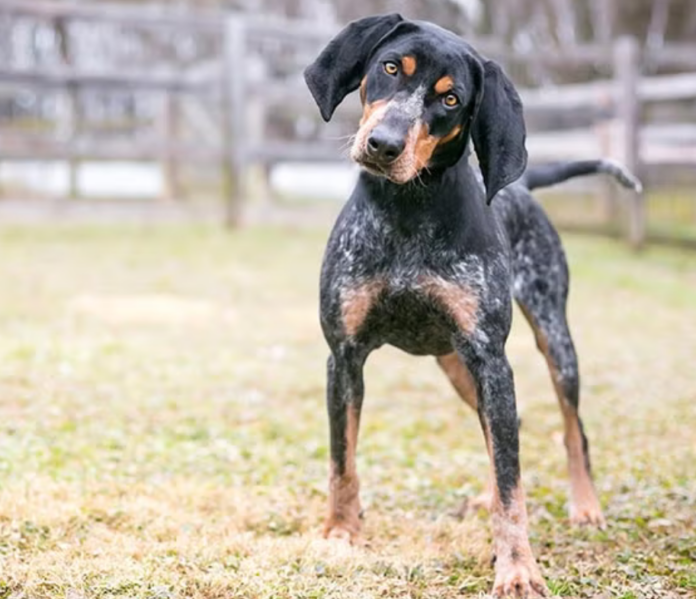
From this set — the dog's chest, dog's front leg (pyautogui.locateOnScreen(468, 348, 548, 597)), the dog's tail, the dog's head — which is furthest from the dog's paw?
the dog's tail

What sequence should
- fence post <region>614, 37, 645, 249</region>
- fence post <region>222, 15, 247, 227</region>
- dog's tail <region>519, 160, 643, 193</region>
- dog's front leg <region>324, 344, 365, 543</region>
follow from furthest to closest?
fence post <region>222, 15, 247, 227</region> → fence post <region>614, 37, 645, 249</region> → dog's tail <region>519, 160, 643, 193</region> → dog's front leg <region>324, 344, 365, 543</region>

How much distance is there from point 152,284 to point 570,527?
6.01m

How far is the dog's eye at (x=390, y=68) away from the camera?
338 centimetres

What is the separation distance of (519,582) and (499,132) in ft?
4.38

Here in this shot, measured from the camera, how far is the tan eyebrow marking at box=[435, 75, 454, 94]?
335cm

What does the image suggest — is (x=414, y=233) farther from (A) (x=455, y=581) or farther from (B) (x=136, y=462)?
(B) (x=136, y=462)

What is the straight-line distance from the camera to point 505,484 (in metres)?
3.48

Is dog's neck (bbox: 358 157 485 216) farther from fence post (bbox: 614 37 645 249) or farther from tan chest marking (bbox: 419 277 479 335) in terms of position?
fence post (bbox: 614 37 645 249)

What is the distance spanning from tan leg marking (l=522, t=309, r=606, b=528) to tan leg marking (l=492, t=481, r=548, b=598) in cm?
87

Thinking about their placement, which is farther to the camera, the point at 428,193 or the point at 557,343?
the point at 557,343

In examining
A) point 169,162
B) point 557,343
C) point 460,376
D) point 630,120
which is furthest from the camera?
point 169,162

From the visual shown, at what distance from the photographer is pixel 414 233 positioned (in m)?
3.58

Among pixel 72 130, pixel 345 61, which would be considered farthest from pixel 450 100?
pixel 72 130

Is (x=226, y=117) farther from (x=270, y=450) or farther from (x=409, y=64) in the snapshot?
(x=409, y=64)
